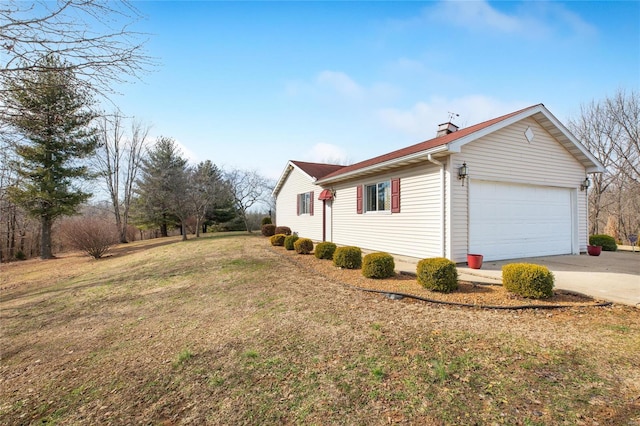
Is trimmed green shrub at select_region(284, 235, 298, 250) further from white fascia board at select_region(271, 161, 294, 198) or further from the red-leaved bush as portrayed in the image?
the red-leaved bush

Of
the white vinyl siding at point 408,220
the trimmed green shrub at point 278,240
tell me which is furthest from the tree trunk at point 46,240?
the white vinyl siding at point 408,220

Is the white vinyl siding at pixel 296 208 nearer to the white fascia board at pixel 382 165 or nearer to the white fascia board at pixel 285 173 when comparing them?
the white fascia board at pixel 285 173

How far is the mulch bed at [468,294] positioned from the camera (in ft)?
14.4

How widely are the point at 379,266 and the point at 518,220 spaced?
507 centimetres

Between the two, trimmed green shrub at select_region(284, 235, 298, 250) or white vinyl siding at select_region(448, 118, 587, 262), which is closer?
white vinyl siding at select_region(448, 118, 587, 262)

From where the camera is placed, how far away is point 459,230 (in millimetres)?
7324

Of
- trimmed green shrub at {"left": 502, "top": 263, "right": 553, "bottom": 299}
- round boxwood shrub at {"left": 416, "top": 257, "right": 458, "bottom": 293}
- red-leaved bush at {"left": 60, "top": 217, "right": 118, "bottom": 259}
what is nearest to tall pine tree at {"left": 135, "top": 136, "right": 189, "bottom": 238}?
red-leaved bush at {"left": 60, "top": 217, "right": 118, "bottom": 259}

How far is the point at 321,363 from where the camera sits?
302 cm

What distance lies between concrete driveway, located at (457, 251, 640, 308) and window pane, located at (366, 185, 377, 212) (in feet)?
12.4

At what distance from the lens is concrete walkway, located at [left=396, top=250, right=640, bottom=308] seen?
15.9 feet

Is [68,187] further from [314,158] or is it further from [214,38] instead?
[314,158]

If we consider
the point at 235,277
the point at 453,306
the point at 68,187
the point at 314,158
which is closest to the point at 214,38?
the point at 235,277

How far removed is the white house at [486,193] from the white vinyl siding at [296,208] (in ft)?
11.8

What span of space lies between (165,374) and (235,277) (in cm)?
409
